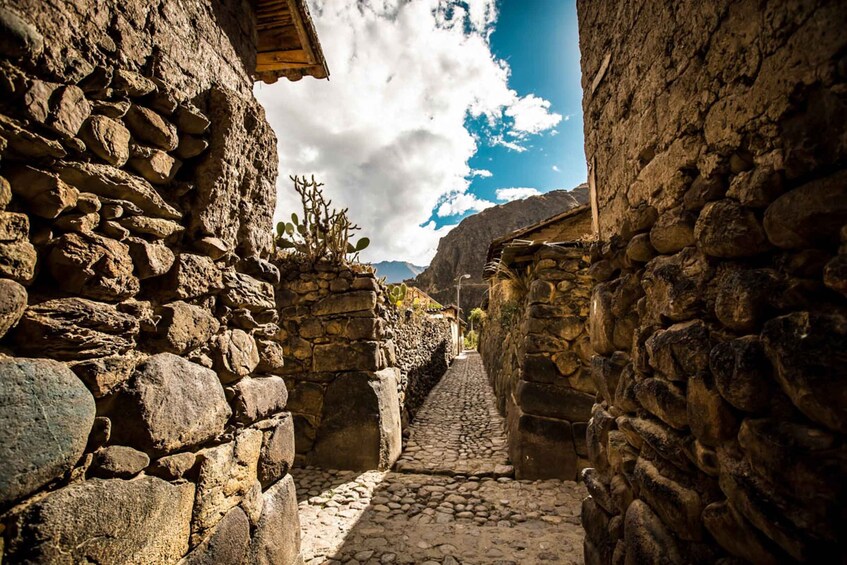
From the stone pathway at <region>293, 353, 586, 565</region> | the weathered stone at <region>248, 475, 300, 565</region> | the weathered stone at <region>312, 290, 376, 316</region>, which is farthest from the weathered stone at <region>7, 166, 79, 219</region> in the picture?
the weathered stone at <region>312, 290, 376, 316</region>

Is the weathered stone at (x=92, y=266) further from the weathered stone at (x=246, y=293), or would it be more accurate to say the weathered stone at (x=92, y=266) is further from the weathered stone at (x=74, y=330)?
the weathered stone at (x=246, y=293)

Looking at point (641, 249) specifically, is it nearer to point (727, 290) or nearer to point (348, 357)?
point (727, 290)

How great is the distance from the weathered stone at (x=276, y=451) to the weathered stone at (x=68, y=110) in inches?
60.3

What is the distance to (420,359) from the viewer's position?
25.3 ft

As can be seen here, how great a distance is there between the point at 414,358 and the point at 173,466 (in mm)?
5828

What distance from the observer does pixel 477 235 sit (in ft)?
162

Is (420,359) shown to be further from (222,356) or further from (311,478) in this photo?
(222,356)

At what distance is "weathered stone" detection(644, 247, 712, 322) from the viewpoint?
1.26 m

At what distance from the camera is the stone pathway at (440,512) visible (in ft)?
8.52

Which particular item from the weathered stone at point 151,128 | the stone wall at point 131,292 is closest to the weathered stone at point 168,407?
the stone wall at point 131,292

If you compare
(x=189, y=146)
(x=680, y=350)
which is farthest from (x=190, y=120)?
(x=680, y=350)

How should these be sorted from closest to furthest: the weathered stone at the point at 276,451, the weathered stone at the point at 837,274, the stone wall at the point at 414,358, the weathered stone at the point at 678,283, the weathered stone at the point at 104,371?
the weathered stone at the point at 837,274, the weathered stone at the point at 104,371, the weathered stone at the point at 678,283, the weathered stone at the point at 276,451, the stone wall at the point at 414,358

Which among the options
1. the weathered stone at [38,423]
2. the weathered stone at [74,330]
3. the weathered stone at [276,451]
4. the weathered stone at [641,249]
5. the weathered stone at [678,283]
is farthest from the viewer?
the weathered stone at [276,451]

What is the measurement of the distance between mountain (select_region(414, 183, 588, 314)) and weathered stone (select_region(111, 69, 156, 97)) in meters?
44.1
